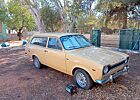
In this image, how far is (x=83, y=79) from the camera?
16.3 ft

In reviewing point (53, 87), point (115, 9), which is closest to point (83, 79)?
point (53, 87)

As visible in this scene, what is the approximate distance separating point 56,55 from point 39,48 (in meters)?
1.22

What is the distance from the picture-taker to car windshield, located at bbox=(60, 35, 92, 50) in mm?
5695

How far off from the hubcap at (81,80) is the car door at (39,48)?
72.8 inches

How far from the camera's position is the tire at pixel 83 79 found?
482 centimetres

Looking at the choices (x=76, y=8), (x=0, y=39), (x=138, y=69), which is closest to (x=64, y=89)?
(x=138, y=69)

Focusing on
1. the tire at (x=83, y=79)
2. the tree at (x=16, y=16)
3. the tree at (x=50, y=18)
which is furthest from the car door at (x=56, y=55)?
the tree at (x=16, y=16)

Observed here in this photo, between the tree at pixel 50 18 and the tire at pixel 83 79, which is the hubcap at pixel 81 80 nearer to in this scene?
the tire at pixel 83 79

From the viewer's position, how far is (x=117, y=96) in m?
4.53

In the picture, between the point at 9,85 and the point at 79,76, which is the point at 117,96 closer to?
the point at 79,76

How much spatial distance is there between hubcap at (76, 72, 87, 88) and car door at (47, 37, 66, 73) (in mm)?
665

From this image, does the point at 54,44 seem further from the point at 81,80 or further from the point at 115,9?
the point at 115,9

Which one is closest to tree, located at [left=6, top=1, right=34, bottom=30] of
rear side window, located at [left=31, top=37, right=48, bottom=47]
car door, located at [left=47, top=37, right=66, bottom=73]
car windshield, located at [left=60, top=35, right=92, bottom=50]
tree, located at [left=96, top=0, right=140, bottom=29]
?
tree, located at [left=96, top=0, right=140, bottom=29]

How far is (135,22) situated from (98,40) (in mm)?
4864
